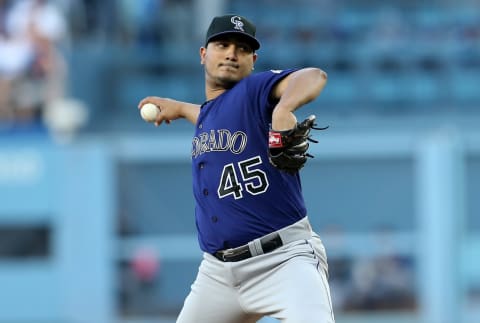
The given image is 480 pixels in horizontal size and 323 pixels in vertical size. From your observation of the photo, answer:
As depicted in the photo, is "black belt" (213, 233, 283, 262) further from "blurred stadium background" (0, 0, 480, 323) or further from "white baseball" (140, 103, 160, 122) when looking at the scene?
"blurred stadium background" (0, 0, 480, 323)

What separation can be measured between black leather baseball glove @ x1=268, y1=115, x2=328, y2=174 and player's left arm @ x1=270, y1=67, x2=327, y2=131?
33mm

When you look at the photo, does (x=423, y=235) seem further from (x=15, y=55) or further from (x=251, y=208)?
(x=251, y=208)

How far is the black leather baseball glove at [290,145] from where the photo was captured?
406cm

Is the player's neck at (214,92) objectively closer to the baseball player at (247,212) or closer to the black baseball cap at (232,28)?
the baseball player at (247,212)

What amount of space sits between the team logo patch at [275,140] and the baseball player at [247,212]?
3.9 inches

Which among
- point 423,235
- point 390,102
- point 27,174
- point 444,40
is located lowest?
point 423,235

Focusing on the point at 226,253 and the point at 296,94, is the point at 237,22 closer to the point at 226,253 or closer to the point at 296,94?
the point at 296,94

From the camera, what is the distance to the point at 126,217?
481 inches

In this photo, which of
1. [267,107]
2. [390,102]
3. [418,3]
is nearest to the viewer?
[267,107]

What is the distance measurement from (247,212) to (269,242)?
16cm

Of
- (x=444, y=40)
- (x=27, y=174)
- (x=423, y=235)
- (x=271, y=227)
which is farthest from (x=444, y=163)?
(x=271, y=227)

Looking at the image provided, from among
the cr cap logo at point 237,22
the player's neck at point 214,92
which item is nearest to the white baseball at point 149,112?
the player's neck at point 214,92

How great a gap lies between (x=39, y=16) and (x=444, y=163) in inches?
204

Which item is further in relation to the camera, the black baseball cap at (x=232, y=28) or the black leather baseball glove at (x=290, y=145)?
the black baseball cap at (x=232, y=28)
